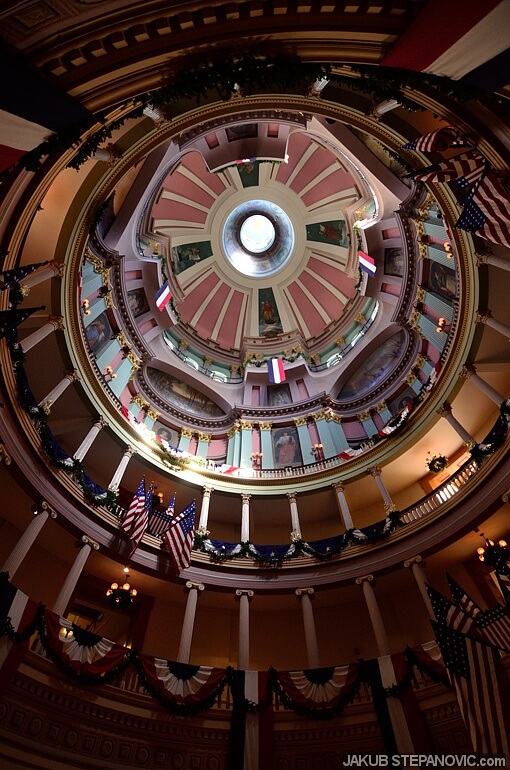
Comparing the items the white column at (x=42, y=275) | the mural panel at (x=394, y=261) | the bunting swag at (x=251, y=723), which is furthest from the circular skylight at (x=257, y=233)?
the bunting swag at (x=251, y=723)

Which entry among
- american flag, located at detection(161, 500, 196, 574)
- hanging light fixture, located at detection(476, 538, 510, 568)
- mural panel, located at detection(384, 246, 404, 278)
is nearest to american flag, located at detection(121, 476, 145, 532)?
american flag, located at detection(161, 500, 196, 574)

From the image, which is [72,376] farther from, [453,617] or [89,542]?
[453,617]

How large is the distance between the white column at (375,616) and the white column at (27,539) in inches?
436

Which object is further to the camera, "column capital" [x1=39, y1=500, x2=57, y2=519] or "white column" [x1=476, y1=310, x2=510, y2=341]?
"white column" [x1=476, y1=310, x2=510, y2=341]

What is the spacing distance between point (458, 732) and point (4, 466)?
14181 millimetres

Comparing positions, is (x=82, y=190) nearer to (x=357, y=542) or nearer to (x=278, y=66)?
(x=278, y=66)

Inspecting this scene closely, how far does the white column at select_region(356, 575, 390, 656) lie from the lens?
13.0 m

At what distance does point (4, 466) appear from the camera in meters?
12.9

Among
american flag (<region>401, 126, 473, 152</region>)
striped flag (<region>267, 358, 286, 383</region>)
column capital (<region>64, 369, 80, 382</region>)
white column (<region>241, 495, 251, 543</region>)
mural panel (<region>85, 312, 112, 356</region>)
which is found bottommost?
white column (<region>241, 495, 251, 543</region>)

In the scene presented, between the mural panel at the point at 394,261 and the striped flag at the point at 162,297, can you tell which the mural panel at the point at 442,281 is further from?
the striped flag at the point at 162,297

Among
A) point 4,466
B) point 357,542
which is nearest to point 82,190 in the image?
point 4,466

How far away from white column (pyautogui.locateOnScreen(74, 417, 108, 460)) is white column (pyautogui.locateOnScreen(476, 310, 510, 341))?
16.1 metres

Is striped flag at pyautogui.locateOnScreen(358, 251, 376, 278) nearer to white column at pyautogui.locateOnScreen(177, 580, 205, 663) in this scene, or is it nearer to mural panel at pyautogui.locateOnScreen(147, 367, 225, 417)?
mural panel at pyautogui.locateOnScreen(147, 367, 225, 417)

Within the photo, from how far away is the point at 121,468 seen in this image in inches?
706
